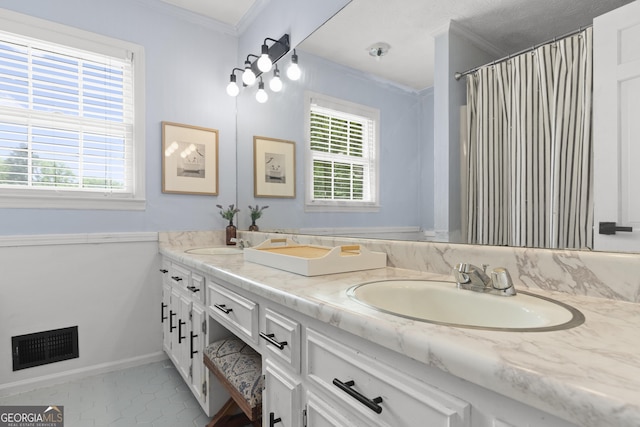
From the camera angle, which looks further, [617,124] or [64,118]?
[64,118]

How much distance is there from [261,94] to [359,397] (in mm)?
2225

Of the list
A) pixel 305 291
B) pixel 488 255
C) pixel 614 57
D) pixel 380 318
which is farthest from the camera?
pixel 488 255

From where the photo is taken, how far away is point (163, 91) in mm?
2547

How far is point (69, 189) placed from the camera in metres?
2.23

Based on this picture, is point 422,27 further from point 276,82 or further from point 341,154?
point 276,82

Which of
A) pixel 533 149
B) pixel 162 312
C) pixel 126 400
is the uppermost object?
pixel 533 149

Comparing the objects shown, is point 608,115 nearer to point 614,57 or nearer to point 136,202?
point 614,57

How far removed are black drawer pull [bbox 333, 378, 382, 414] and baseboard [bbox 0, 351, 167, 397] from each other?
7.25 feet

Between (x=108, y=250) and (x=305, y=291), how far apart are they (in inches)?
77.9

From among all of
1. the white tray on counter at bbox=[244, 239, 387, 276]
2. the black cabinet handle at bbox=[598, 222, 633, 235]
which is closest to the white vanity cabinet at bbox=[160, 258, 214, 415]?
the white tray on counter at bbox=[244, 239, 387, 276]

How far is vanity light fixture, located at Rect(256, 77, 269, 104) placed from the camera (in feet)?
8.07

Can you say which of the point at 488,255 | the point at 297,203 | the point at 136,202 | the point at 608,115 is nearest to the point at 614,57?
the point at 608,115

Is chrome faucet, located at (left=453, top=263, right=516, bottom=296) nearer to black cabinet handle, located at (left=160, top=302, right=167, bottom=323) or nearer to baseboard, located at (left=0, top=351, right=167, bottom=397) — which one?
black cabinet handle, located at (left=160, top=302, right=167, bottom=323)

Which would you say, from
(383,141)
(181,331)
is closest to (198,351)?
(181,331)
